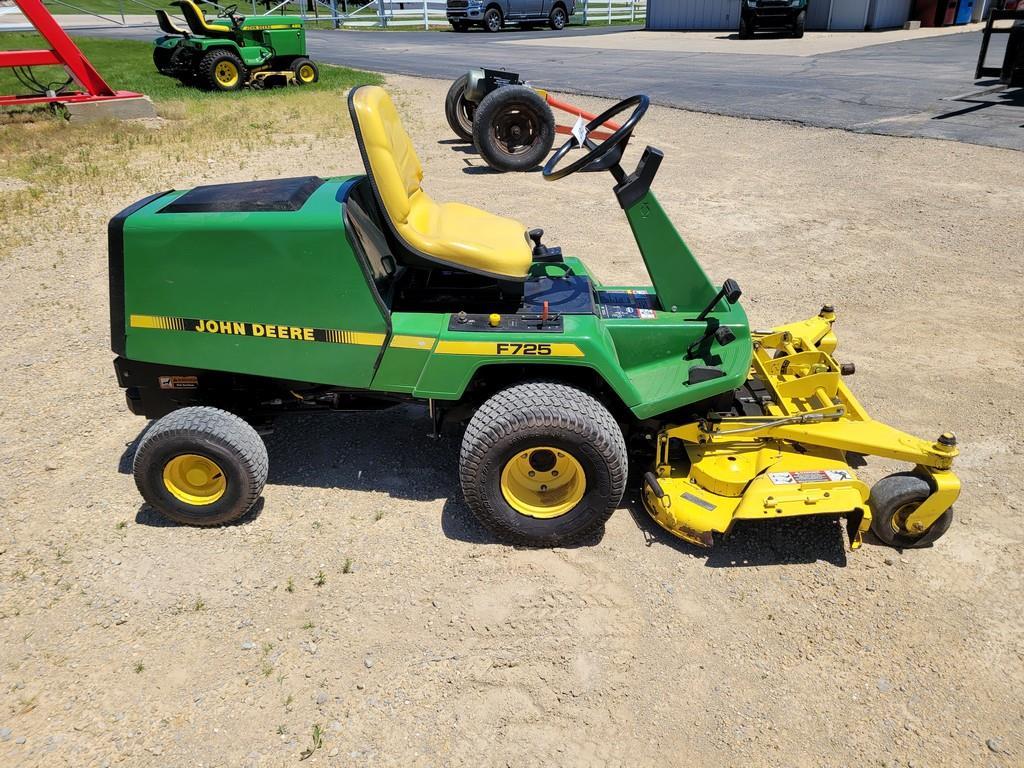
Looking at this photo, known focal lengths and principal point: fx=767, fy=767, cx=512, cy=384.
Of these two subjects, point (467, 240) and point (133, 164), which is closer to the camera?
point (467, 240)

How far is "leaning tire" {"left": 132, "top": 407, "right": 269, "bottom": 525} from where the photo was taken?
3.34 meters

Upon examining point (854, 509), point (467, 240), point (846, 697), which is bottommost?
point (846, 697)

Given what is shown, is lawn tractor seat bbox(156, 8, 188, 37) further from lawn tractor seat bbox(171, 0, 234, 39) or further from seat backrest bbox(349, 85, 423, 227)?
seat backrest bbox(349, 85, 423, 227)

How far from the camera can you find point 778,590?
317cm

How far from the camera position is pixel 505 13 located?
2662cm

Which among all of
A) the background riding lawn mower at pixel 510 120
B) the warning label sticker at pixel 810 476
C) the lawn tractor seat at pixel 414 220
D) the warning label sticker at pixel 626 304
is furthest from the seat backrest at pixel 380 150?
the background riding lawn mower at pixel 510 120

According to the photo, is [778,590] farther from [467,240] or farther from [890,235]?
[890,235]

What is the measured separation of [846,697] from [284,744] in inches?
76.8

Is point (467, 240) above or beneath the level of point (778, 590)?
above

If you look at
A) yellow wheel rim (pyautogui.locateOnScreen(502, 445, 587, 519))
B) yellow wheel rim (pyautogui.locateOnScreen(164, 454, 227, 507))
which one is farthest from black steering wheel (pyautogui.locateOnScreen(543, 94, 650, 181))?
yellow wheel rim (pyautogui.locateOnScreen(164, 454, 227, 507))

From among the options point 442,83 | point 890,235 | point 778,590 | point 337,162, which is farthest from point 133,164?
point 778,590

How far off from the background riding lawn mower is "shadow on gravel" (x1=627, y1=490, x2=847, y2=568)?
6.26 metres

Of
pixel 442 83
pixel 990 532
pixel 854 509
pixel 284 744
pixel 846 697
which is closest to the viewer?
Answer: pixel 284 744

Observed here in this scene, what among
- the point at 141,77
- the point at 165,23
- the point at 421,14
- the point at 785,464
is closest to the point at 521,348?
the point at 785,464
